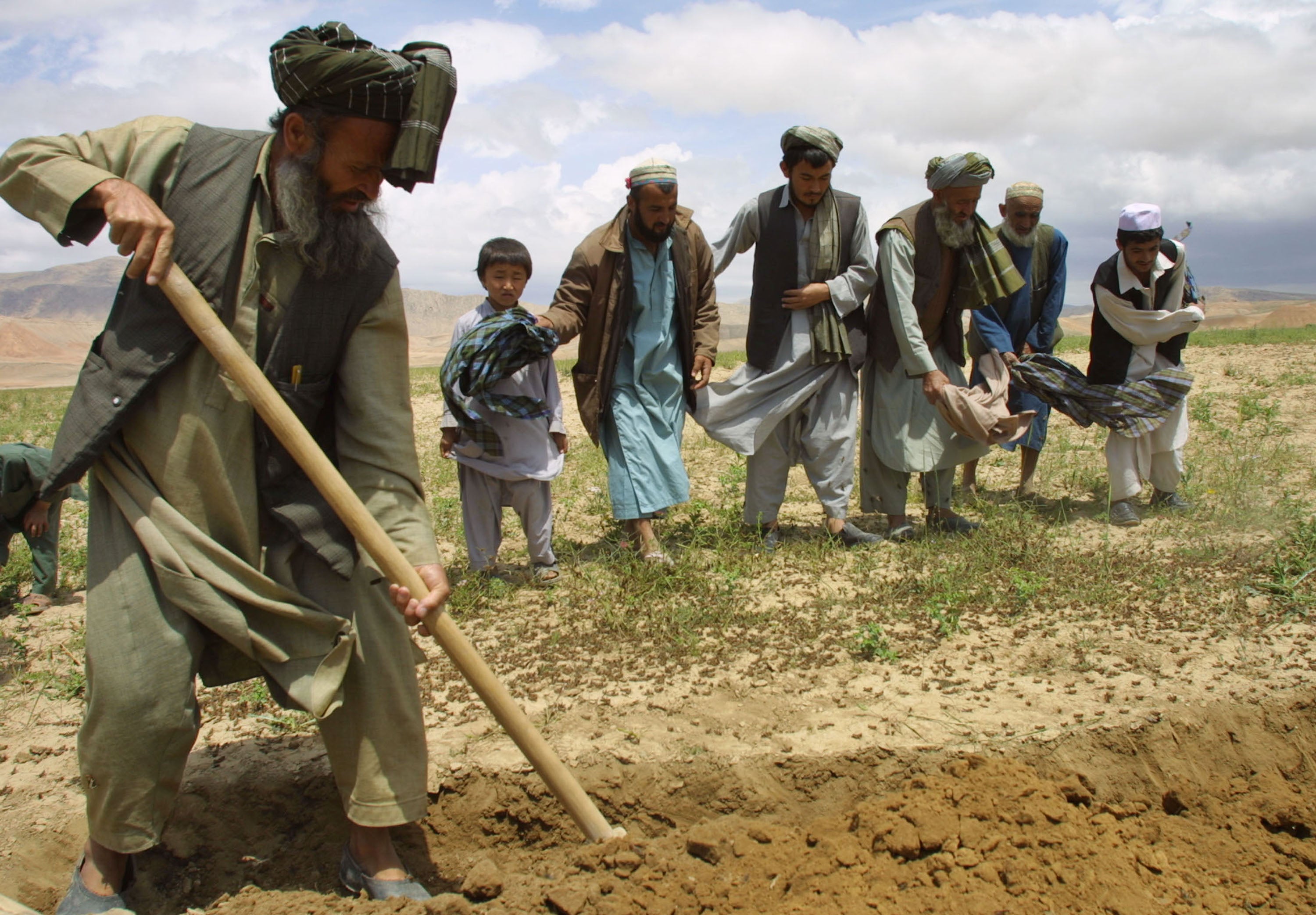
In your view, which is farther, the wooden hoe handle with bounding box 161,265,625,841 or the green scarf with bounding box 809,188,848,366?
the green scarf with bounding box 809,188,848,366

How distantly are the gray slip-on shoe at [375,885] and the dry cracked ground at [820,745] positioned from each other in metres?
0.09

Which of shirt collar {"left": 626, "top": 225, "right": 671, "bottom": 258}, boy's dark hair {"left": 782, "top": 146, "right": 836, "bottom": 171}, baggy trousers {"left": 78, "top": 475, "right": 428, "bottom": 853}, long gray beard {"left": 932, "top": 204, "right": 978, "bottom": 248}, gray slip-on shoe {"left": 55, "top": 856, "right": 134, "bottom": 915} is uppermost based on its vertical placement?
boy's dark hair {"left": 782, "top": 146, "right": 836, "bottom": 171}

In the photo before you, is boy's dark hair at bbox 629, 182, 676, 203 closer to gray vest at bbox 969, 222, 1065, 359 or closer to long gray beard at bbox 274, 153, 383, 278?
gray vest at bbox 969, 222, 1065, 359

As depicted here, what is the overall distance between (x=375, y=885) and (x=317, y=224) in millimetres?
1587

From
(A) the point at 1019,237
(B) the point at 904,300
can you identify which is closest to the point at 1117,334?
(A) the point at 1019,237

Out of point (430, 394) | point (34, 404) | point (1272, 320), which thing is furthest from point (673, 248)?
point (1272, 320)

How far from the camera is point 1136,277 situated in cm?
567

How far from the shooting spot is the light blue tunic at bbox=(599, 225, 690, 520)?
5.04 metres

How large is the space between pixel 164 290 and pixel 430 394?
34.7ft

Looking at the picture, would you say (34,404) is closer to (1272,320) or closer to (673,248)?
(673,248)

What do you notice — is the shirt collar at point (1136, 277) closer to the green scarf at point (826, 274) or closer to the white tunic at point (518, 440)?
the green scarf at point (826, 274)

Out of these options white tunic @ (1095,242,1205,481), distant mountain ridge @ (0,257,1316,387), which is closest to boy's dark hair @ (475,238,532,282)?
white tunic @ (1095,242,1205,481)

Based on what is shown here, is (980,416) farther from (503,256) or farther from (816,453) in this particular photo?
(503,256)

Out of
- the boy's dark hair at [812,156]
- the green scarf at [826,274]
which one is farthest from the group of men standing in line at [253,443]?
the green scarf at [826,274]
